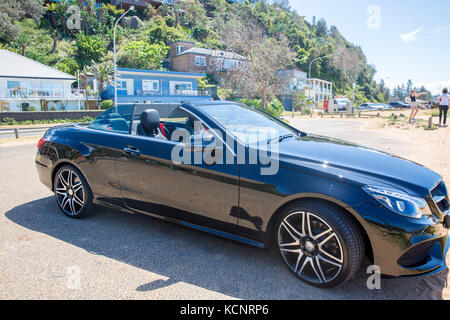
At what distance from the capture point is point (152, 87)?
146 feet

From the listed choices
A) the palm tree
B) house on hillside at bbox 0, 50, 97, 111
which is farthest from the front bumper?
the palm tree

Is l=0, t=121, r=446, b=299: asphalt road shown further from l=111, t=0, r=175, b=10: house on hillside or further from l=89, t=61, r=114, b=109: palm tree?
l=111, t=0, r=175, b=10: house on hillside

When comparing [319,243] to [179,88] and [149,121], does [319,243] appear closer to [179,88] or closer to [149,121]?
[149,121]

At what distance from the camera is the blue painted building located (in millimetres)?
41719

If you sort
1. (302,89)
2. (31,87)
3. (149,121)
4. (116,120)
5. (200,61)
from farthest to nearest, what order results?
(302,89)
(200,61)
(31,87)
(116,120)
(149,121)

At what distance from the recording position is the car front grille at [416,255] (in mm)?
2521

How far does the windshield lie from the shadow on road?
1.11 m

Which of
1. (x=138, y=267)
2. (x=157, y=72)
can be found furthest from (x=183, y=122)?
(x=157, y=72)

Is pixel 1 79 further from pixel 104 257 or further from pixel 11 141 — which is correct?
pixel 104 257

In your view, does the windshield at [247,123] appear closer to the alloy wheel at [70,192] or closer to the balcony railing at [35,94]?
the alloy wheel at [70,192]

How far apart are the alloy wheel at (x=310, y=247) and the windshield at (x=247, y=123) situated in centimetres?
93

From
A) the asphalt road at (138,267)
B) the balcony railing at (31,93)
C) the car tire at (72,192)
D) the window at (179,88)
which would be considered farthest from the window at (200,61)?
the asphalt road at (138,267)

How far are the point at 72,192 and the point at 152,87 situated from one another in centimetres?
4223

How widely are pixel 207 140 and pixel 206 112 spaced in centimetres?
47
